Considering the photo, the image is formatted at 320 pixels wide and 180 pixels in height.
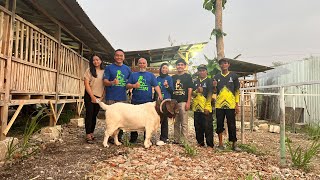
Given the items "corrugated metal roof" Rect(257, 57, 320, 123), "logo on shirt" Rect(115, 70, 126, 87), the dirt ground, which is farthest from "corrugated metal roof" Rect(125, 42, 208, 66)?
the dirt ground

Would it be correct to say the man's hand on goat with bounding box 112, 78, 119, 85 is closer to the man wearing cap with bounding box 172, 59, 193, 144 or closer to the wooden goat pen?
the man wearing cap with bounding box 172, 59, 193, 144

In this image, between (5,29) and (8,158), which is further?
(5,29)

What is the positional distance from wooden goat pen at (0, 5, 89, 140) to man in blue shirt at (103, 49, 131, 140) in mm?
1738

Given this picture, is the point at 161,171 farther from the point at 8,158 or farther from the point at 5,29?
the point at 5,29

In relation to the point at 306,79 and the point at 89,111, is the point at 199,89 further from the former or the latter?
the point at 306,79

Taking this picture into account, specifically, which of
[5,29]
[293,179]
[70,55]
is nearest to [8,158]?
[5,29]

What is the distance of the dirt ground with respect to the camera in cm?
374

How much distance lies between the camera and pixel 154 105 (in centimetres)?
546

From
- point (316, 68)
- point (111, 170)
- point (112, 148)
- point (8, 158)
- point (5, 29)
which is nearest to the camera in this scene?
point (111, 170)

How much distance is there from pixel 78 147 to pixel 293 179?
3.89 m

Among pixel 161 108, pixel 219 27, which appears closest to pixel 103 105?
pixel 161 108

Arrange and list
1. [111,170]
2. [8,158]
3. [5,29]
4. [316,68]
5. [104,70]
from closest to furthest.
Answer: [111,170] < [8,158] < [5,29] < [104,70] < [316,68]

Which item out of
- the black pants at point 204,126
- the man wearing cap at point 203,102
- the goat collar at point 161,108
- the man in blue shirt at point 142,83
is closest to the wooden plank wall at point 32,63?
the man in blue shirt at point 142,83

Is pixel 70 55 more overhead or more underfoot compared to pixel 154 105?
more overhead
